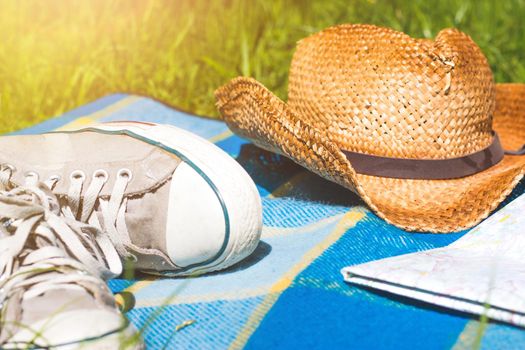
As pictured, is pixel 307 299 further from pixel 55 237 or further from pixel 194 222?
pixel 55 237

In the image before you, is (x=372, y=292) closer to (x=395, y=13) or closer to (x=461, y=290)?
(x=461, y=290)

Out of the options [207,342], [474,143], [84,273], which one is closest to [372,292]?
[207,342]

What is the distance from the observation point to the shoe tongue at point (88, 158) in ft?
5.05


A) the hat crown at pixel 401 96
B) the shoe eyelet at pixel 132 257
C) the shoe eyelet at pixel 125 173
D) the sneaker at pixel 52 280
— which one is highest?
the hat crown at pixel 401 96

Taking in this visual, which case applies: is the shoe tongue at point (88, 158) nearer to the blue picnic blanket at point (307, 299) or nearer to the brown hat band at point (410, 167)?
the blue picnic blanket at point (307, 299)

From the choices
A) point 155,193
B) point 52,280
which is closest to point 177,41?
point 155,193

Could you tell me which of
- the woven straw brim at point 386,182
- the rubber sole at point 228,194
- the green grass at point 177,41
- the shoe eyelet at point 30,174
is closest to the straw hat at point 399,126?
the woven straw brim at point 386,182

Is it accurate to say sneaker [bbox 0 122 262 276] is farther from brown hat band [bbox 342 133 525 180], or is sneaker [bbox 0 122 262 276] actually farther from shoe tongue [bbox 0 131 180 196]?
brown hat band [bbox 342 133 525 180]

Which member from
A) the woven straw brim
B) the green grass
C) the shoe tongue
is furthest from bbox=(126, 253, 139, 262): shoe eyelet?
the green grass

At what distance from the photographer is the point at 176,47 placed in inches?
122

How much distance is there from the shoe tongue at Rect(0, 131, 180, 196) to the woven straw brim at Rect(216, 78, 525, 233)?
0.34 meters

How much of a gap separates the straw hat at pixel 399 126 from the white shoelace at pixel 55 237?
17.2 inches

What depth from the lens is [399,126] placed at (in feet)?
6.00

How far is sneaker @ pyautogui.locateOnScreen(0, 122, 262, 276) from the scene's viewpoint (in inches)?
58.4
